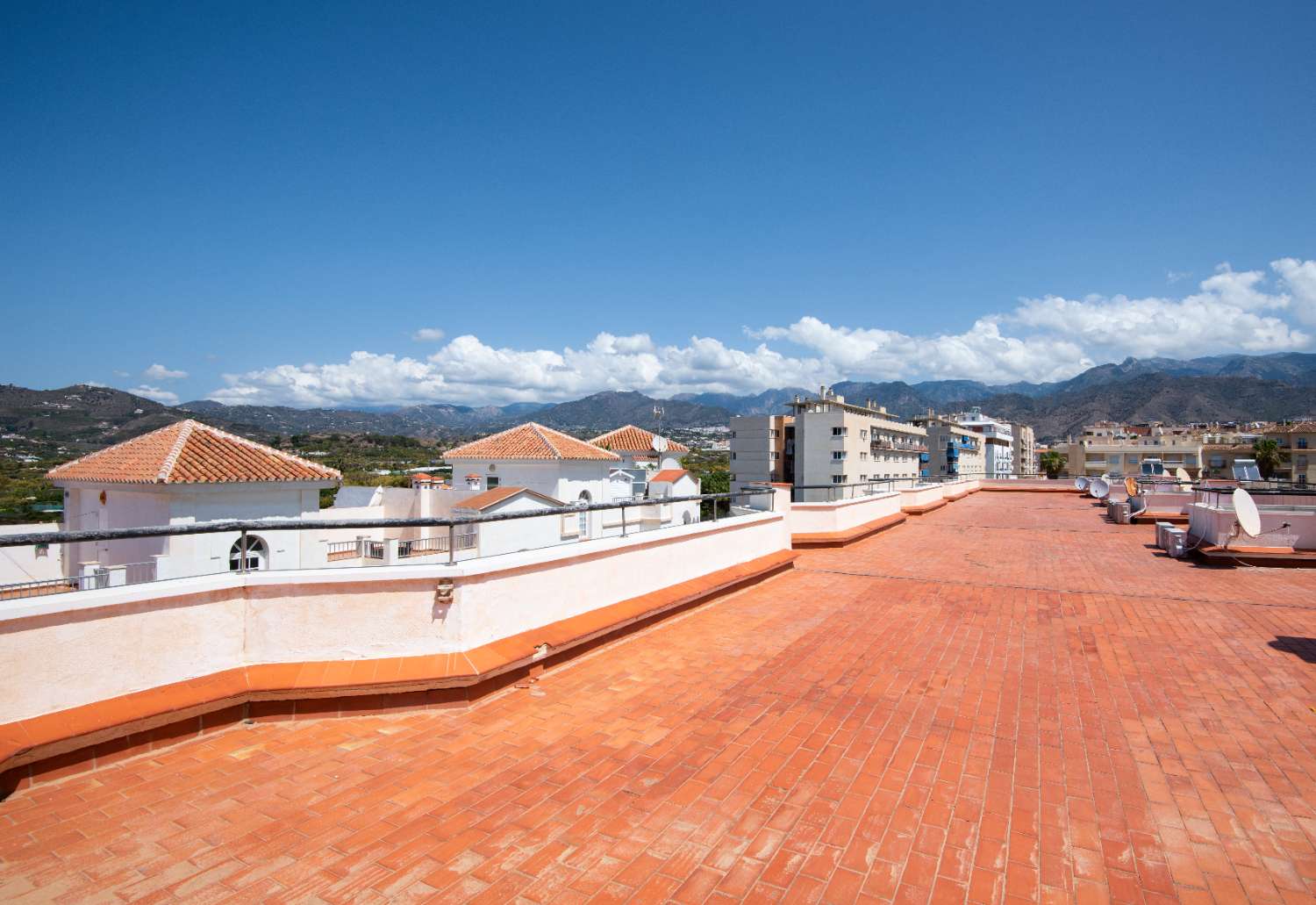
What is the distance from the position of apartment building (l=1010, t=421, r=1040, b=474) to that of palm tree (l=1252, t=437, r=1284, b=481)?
55.6 metres

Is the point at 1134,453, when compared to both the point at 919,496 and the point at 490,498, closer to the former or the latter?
the point at 919,496

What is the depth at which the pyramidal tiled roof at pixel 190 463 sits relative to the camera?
47.2 feet

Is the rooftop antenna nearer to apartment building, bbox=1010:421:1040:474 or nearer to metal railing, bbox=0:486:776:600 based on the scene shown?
metal railing, bbox=0:486:776:600

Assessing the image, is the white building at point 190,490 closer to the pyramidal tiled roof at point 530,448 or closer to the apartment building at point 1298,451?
the pyramidal tiled roof at point 530,448

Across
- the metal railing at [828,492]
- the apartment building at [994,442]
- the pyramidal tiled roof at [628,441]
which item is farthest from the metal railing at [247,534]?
the apartment building at [994,442]

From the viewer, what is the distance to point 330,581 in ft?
13.5

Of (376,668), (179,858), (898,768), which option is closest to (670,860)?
(898,768)

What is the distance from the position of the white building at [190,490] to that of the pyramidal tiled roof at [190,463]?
0.07ft

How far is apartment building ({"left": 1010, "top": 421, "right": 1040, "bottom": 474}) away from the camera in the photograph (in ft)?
440

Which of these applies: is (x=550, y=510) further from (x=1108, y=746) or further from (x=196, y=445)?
(x=196, y=445)

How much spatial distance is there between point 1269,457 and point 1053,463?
30666 millimetres

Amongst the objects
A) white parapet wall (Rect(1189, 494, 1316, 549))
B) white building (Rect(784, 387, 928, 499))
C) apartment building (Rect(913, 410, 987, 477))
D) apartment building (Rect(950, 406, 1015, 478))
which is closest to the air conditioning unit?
white parapet wall (Rect(1189, 494, 1316, 549))

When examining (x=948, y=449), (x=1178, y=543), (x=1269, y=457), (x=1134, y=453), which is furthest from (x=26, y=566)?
(x=1269, y=457)

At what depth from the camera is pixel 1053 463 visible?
9975 cm
